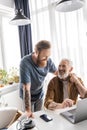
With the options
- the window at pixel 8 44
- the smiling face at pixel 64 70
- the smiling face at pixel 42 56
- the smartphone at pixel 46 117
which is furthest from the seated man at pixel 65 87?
the window at pixel 8 44

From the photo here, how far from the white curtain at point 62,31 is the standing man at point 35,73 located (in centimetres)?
76

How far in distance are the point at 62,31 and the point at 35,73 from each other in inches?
49.2

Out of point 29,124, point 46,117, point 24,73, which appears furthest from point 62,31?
point 29,124

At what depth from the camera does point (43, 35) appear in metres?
3.85

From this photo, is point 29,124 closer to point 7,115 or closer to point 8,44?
point 7,115

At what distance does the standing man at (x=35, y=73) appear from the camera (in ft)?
7.97

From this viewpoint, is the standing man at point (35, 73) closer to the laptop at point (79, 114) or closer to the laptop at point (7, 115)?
the laptop at point (7, 115)

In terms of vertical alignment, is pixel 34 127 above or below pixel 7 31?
below

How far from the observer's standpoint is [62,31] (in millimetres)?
3533

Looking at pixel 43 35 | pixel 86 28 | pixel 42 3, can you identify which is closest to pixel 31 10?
pixel 42 3

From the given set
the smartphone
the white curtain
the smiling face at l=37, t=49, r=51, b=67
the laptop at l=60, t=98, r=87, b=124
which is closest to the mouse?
the smartphone

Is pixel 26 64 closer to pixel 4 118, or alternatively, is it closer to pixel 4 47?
pixel 4 118

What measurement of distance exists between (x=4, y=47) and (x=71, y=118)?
2584 mm

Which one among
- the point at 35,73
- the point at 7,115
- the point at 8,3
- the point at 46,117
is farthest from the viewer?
the point at 8,3
